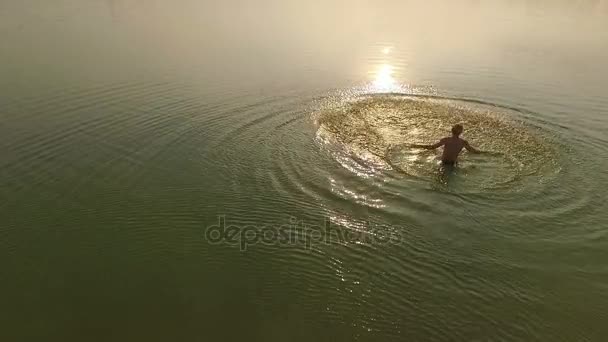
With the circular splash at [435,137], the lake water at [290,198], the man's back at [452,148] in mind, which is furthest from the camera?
the circular splash at [435,137]

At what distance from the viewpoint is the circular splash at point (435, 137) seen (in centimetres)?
1180

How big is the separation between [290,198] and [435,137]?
578cm

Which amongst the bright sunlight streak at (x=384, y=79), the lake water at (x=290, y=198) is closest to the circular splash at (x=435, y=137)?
the lake water at (x=290, y=198)

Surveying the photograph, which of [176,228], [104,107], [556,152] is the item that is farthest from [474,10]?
[176,228]

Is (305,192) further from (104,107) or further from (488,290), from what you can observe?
(104,107)

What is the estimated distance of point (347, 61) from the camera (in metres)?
21.4

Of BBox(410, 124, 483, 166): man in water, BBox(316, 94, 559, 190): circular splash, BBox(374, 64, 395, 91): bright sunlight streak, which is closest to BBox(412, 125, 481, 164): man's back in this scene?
BBox(410, 124, 483, 166): man in water

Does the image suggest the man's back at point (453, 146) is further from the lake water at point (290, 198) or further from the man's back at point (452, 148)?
the lake water at point (290, 198)

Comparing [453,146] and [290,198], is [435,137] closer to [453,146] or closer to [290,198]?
[453,146]

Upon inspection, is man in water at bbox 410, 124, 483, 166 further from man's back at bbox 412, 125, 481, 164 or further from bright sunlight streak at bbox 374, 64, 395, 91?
bright sunlight streak at bbox 374, 64, 395, 91

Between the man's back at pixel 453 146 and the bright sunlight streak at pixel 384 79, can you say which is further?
the bright sunlight streak at pixel 384 79

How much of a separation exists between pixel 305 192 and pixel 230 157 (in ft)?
9.31

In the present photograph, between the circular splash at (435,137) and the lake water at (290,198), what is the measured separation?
0.28ft

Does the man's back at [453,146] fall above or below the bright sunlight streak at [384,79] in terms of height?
below
